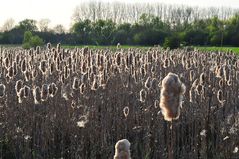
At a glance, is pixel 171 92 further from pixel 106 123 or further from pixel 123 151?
pixel 106 123

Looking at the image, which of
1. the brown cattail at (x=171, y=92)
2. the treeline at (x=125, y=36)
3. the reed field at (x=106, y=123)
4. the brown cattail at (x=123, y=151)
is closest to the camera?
the brown cattail at (x=123, y=151)

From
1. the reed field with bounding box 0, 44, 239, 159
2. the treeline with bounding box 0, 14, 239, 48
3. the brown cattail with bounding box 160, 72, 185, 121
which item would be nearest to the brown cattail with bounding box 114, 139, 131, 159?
the brown cattail with bounding box 160, 72, 185, 121

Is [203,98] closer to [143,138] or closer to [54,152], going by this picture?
[143,138]

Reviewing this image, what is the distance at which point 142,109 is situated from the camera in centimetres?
831

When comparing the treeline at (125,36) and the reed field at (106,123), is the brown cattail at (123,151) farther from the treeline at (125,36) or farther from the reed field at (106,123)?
the treeline at (125,36)

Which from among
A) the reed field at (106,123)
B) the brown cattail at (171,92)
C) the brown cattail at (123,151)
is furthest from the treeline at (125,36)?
the brown cattail at (123,151)

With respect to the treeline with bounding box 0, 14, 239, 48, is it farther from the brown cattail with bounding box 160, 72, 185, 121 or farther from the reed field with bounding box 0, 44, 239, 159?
the brown cattail with bounding box 160, 72, 185, 121

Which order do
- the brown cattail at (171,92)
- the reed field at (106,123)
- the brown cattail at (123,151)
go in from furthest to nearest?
the reed field at (106,123) < the brown cattail at (171,92) < the brown cattail at (123,151)

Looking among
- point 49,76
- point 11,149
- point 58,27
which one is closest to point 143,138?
point 11,149

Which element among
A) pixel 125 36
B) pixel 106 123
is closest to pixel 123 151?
pixel 106 123

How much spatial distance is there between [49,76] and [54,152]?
9.51ft

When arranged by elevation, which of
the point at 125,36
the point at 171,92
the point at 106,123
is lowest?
the point at 106,123

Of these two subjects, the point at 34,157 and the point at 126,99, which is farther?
the point at 126,99

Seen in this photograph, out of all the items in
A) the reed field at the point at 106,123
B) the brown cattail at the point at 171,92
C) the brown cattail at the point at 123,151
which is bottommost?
the reed field at the point at 106,123
